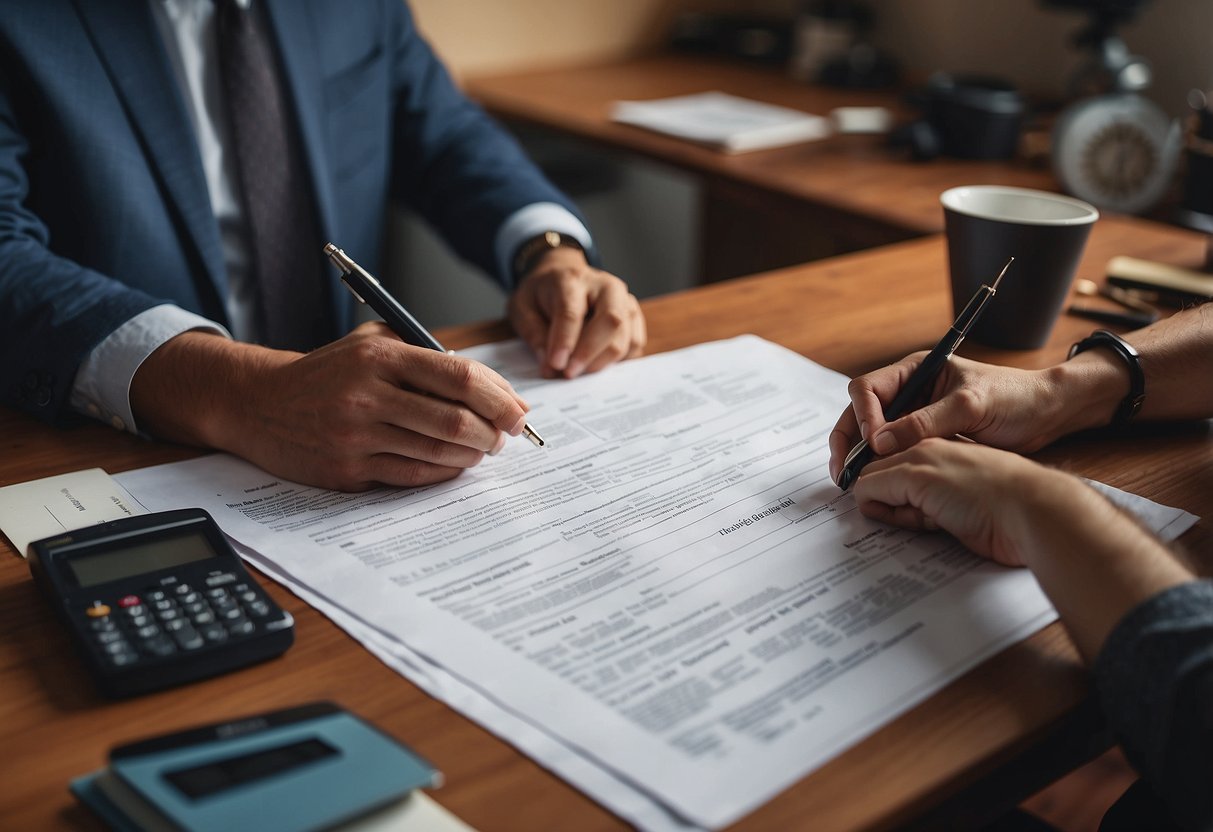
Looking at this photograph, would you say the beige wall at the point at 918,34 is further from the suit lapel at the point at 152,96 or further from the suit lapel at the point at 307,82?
the suit lapel at the point at 152,96

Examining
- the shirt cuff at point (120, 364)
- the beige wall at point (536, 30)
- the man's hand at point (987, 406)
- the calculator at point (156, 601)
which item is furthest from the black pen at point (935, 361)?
the beige wall at point (536, 30)

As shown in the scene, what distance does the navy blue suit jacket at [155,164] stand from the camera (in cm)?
90

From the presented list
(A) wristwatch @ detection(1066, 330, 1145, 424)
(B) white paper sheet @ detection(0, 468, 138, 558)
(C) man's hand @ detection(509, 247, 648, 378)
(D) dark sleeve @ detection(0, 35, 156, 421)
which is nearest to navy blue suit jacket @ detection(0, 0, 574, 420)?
(D) dark sleeve @ detection(0, 35, 156, 421)

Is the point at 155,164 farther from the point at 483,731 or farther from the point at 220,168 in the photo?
the point at 483,731

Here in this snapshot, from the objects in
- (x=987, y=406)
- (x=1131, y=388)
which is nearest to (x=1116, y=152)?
(x=1131, y=388)

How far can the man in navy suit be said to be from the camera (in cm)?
78

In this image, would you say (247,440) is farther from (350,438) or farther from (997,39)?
(997,39)

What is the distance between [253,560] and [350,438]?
115mm

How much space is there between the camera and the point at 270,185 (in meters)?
1.30

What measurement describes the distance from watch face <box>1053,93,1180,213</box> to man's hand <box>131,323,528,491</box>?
3.97 feet

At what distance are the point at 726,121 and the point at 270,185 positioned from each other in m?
0.97

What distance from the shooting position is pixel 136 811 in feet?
1.52

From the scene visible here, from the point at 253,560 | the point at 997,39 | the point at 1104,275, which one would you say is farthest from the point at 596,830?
the point at 997,39

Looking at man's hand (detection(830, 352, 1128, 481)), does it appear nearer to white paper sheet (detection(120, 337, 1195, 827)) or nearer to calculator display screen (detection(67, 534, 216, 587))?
white paper sheet (detection(120, 337, 1195, 827))
